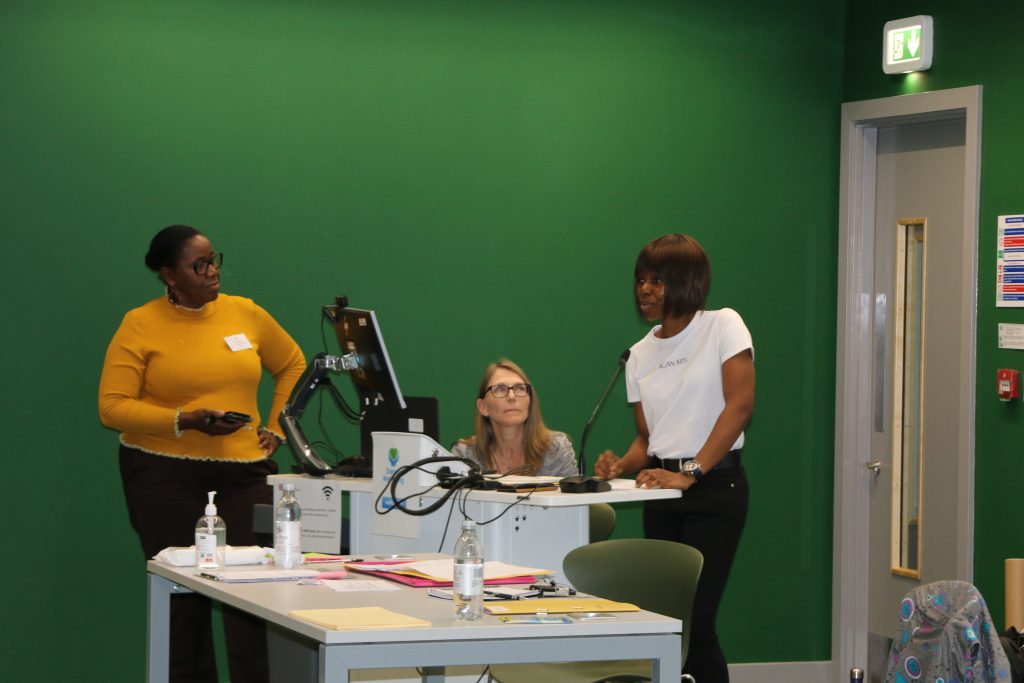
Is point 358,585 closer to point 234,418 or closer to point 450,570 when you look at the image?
point 450,570

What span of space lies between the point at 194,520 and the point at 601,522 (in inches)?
57.8

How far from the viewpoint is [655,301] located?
4.57 metres

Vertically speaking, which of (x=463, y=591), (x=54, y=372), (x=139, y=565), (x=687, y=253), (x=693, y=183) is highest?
(x=693, y=183)

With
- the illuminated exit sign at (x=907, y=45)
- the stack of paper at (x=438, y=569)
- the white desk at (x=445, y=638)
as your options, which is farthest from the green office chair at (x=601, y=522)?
the illuminated exit sign at (x=907, y=45)

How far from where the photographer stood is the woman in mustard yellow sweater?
16.4ft

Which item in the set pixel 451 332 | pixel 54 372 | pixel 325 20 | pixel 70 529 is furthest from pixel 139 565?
pixel 325 20

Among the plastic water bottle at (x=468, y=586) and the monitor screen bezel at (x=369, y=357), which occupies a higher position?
the monitor screen bezel at (x=369, y=357)

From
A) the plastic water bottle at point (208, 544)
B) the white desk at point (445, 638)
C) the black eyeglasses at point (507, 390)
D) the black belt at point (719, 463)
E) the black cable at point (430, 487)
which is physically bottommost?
the white desk at point (445, 638)

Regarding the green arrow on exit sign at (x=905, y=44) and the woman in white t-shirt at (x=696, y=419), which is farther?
the green arrow on exit sign at (x=905, y=44)

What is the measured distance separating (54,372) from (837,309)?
339 centimetres

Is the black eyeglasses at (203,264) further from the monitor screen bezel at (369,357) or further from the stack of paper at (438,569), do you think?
the stack of paper at (438,569)

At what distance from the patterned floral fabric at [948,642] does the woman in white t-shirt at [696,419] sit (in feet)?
3.64

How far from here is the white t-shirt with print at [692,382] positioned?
4.49 meters

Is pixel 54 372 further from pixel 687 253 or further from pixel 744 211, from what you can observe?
pixel 744 211
